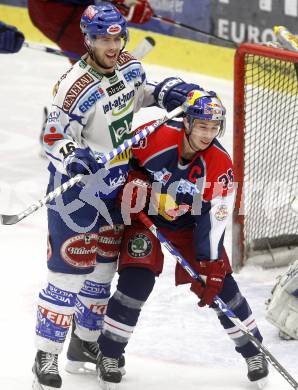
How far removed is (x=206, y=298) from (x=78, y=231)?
1.67ft

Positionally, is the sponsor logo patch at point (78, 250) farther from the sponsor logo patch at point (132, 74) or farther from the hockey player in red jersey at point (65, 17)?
the hockey player in red jersey at point (65, 17)

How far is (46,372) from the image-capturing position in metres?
4.16

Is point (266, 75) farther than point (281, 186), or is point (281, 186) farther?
point (281, 186)

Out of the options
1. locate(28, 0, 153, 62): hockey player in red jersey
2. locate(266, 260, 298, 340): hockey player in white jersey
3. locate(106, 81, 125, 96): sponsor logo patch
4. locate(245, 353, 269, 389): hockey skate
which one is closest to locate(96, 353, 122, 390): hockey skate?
locate(245, 353, 269, 389): hockey skate

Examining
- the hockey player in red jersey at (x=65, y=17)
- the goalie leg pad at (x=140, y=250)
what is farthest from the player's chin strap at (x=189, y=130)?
the hockey player in red jersey at (x=65, y=17)

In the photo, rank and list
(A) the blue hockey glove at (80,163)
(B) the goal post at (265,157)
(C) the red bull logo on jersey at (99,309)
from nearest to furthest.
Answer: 1. (A) the blue hockey glove at (80,163)
2. (C) the red bull logo on jersey at (99,309)
3. (B) the goal post at (265,157)

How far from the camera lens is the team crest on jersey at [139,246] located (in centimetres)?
416

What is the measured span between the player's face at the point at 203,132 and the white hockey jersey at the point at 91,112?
27cm

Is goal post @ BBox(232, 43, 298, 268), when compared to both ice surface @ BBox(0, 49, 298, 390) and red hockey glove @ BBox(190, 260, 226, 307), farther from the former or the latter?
red hockey glove @ BBox(190, 260, 226, 307)

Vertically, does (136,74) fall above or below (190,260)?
above

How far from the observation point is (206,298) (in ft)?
13.3

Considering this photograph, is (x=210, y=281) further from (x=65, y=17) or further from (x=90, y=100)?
(x=65, y=17)

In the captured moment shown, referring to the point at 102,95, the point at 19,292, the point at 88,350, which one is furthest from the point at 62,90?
the point at 19,292

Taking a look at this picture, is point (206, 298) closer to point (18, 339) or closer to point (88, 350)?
point (88, 350)
